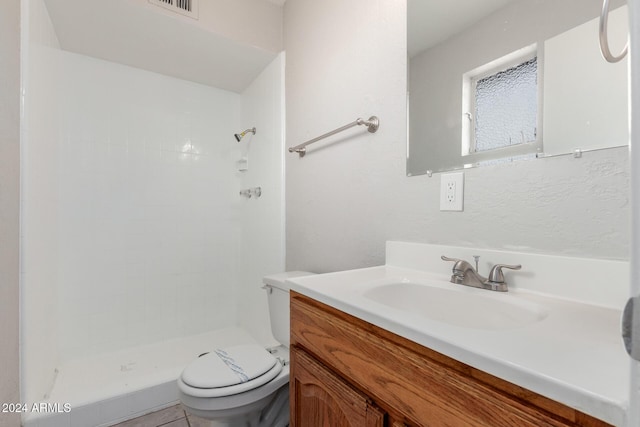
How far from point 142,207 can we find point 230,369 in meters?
1.54

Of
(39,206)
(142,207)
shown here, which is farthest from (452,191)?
(142,207)

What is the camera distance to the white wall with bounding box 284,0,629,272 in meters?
0.71

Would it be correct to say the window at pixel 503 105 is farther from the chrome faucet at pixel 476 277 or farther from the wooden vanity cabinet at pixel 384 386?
the wooden vanity cabinet at pixel 384 386

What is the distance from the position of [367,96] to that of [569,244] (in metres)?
0.89

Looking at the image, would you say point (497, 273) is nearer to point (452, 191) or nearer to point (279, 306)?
point (452, 191)

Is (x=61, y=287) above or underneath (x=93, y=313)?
above

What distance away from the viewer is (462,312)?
2.67 ft

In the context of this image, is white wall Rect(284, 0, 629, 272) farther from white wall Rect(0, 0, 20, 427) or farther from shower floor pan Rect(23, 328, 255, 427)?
white wall Rect(0, 0, 20, 427)

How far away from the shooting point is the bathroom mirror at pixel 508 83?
691 millimetres

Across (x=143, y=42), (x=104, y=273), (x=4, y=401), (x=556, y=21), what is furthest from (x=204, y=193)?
(x=556, y=21)

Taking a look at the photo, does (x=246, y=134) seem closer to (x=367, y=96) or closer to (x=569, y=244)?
(x=367, y=96)

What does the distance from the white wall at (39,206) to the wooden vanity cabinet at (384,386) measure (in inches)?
49.7

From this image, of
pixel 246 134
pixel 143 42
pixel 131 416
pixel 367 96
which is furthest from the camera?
pixel 246 134

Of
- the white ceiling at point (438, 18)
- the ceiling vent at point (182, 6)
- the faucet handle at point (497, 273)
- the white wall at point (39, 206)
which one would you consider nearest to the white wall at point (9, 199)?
the white wall at point (39, 206)
